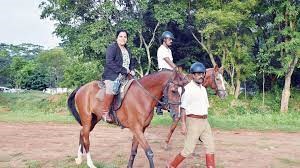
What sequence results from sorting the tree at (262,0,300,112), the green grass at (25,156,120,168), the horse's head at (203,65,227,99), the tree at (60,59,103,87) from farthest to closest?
1. the tree at (60,59,103,87)
2. the tree at (262,0,300,112)
3. the horse's head at (203,65,227,99)
4. the green grass at (25,156,120,168)

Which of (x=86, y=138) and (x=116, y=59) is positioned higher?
(x=116, y=59)

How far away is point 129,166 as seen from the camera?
7.21 metres

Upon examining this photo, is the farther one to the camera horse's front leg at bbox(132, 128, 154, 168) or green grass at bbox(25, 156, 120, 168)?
green grass at bbox(25, 156, 120, 168)

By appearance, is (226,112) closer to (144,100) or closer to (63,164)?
(63,164)

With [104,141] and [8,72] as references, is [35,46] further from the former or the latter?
[104,141]

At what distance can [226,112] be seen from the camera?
811 inches

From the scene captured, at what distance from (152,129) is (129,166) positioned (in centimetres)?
694

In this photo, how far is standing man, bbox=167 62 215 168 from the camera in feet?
20.3

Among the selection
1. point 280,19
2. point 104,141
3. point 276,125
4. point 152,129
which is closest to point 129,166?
A: point 104,141

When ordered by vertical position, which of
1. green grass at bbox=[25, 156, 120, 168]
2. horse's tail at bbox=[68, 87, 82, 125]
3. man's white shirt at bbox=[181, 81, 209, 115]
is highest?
man's white shirt at bbox=[181, 81, 209, 115]

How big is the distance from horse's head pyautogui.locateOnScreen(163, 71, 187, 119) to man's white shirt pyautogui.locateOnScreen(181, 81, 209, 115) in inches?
15.0

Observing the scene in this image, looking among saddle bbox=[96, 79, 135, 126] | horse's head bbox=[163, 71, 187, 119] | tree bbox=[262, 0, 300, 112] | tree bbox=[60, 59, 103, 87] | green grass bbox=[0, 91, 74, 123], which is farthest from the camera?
tree bbox=[60, 59, 103, 87]

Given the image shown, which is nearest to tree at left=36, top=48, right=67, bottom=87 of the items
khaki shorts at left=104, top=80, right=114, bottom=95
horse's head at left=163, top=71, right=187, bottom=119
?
khaki shorts at left=104, top=80, right=114, bottom=95

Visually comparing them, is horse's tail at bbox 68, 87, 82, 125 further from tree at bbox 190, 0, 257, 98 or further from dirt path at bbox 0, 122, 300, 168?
tree at bbox 190, 0, 257, 98
